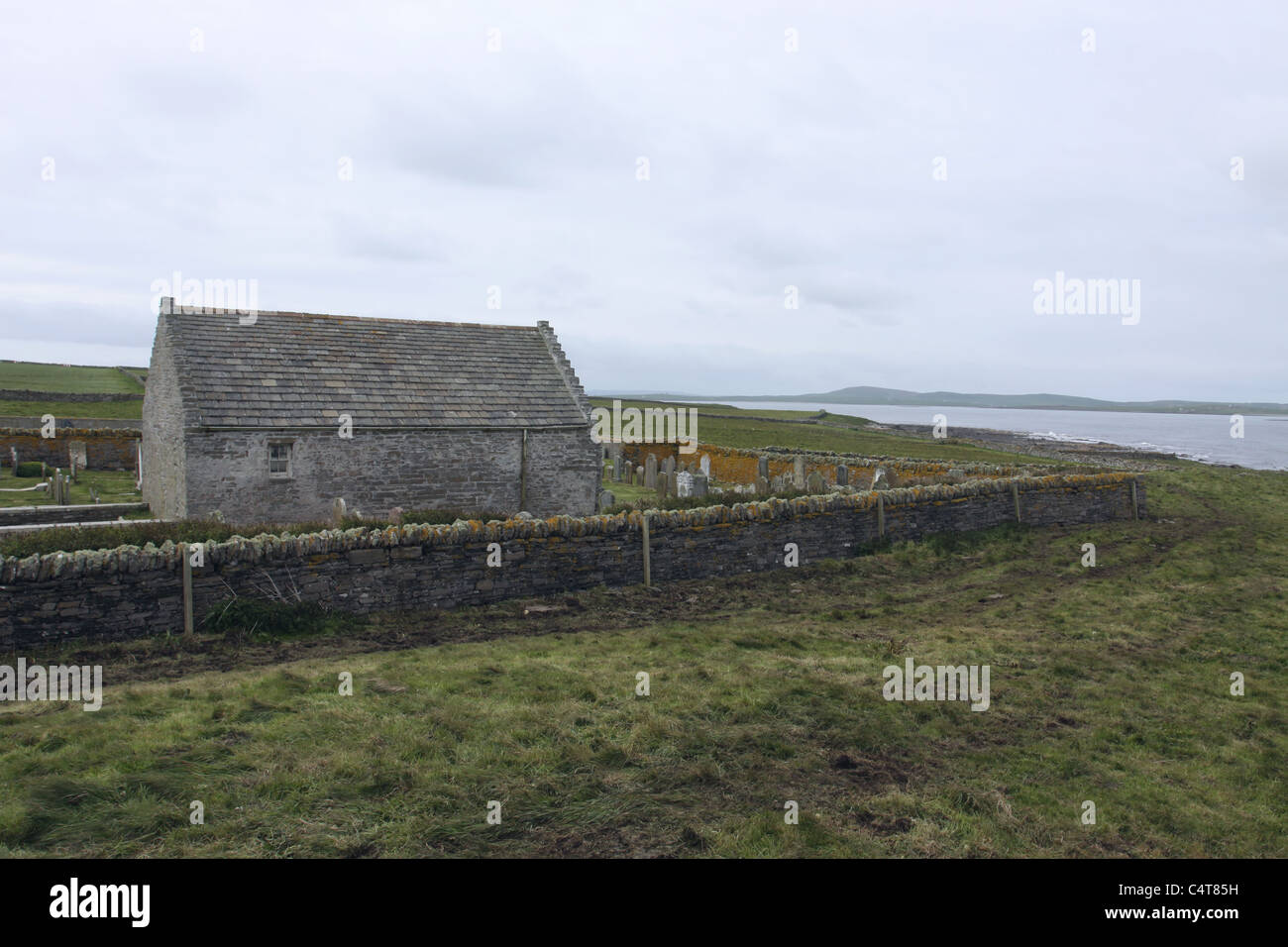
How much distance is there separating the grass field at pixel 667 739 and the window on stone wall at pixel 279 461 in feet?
25.0

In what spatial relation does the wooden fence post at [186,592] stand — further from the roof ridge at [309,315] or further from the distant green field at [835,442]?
the distant green field at [835,442]

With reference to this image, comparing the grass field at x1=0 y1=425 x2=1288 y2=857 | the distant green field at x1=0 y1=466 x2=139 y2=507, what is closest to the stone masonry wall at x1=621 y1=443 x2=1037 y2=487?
the grass field at x1=0 y1=425 x2=1288 y2=857

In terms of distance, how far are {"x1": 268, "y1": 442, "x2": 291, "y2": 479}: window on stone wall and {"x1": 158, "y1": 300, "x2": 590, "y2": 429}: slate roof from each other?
0.54 m

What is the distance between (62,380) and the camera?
68625mm

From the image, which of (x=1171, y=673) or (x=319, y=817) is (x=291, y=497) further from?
(x=1171, y=673)

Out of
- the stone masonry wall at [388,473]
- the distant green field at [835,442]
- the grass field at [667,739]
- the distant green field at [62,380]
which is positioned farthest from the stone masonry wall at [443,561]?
the distant green field at [62,380]

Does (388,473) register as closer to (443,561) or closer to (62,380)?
(443,561)

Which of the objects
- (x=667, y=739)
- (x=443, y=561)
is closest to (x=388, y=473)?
(x=443, y=561)

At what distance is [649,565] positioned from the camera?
44.9 ft

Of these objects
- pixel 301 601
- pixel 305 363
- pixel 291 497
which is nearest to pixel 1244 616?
pixel 301 601

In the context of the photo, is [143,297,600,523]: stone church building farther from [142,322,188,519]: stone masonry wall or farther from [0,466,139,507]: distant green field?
[0,466,139,507]: distant green field

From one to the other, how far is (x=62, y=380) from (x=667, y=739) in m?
80.6

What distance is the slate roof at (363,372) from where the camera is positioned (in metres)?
17.2

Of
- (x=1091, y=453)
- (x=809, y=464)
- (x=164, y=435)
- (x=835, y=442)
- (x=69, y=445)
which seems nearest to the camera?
(x=164, y=435)
